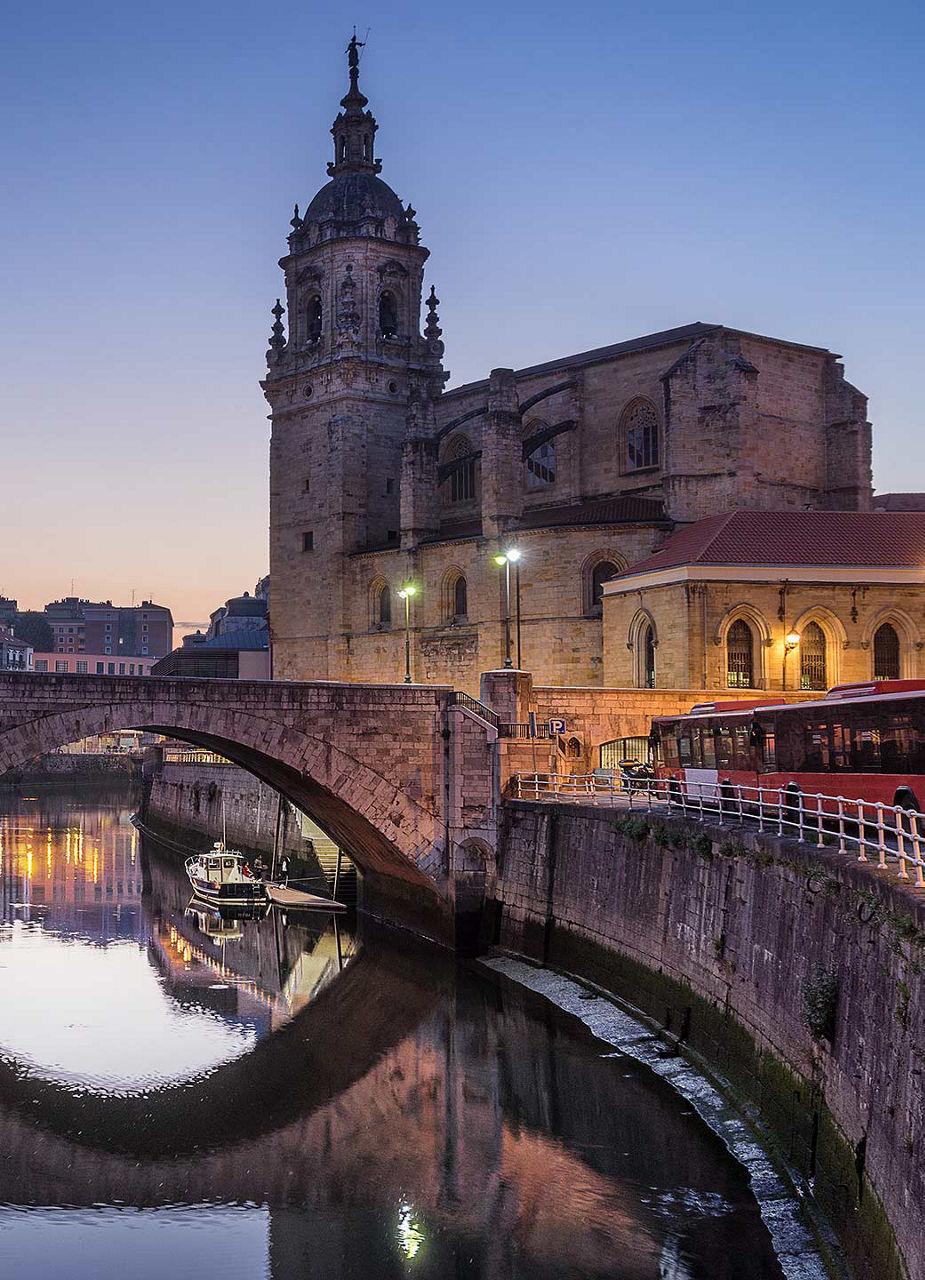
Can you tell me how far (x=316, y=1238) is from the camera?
1950 centimetres

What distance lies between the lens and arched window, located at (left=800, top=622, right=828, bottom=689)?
5053 centimetres

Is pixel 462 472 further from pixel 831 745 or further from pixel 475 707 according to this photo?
pixel 831 745

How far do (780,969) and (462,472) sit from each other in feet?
173

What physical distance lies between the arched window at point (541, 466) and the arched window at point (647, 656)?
1644 centimetres

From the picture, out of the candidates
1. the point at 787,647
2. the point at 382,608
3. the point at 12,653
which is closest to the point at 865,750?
the point at 787,647

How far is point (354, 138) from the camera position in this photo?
3051 inches

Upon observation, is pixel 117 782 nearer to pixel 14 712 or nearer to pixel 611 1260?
pixel 14 712

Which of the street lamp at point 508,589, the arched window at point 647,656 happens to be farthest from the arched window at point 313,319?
the arched window at point 647,656

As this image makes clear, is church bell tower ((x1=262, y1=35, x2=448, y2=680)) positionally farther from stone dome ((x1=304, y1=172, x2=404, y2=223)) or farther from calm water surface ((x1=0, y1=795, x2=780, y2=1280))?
calm water surface ((x1=0, y1=795, x2=780, y2=1280))

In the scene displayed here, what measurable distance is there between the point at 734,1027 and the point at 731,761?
944 centimetres

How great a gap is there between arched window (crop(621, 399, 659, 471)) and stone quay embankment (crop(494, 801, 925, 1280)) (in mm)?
30534

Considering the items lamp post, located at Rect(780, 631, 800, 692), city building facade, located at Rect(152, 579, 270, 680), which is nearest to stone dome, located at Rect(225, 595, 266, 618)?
city building facade, located at Rect(152, 579, 270, 680)

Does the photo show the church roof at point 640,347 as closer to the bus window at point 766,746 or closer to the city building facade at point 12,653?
the bus window at point 766,746

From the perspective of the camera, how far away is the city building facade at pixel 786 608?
49.9m
